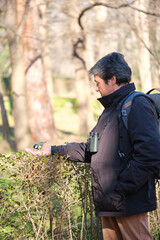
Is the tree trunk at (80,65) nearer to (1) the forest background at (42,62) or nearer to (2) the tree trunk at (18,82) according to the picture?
(1) the forest background at (42,62)

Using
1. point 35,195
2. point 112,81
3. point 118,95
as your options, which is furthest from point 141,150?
point 35,195

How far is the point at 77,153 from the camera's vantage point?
3.04 metres

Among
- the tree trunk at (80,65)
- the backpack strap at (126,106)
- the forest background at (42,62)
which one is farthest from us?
the tree trunk at (80,65)

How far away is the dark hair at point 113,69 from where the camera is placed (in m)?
2.67

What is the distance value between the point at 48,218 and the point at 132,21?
26.6ft

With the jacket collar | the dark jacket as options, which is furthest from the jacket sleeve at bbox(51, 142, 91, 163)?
the jacket collar

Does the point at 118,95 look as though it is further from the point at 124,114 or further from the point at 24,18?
the point at 24,18

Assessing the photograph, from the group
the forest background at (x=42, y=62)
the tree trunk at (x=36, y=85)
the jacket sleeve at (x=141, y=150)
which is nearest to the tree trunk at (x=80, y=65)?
the forest background at (x=42, y=62)

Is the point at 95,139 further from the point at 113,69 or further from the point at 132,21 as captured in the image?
the point at 132,21

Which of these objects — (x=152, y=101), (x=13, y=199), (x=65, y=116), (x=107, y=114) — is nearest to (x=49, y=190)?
(x=13, y=199)

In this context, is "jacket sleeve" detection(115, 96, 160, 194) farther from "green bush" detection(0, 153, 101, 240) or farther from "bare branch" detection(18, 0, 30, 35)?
"bare branch" detection(18, 0, 30, 35)

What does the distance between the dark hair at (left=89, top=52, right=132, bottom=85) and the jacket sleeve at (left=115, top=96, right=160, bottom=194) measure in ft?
1.02

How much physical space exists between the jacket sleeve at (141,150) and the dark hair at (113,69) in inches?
12.2

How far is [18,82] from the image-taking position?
11641 millimetres
